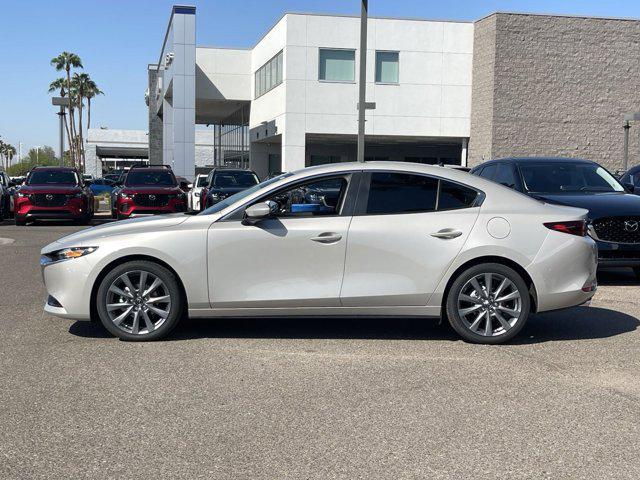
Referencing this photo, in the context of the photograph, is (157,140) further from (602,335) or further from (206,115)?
(602,335)

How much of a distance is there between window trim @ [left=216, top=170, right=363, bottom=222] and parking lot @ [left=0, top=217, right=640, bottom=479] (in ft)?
3.76

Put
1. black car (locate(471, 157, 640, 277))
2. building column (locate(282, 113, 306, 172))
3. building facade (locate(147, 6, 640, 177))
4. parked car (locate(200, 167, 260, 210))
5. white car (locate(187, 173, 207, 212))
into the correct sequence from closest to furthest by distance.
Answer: black car (locate(471, 157, 640, 277)) < parked car (locate(200, 167, 260, 210)) < white car (locate(187, 173, 207, 212)) < building facade (locate(147, 6, 640, 177)) < building column (locate(282, 113, 306, 172))

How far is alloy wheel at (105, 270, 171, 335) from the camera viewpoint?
6438 mm

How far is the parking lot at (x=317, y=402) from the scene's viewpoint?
3922mm

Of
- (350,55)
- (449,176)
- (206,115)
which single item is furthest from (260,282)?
(206,115)

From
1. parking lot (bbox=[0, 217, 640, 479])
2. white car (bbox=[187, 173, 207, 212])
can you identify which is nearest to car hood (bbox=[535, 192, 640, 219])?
parking lot (bbox=[0, 217, 640, 479])

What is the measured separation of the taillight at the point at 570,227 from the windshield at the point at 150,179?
1558 centimetres

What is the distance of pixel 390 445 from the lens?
4156 mm

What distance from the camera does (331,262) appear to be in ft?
21.0

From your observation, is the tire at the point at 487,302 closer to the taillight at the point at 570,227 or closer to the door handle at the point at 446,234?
the door handle at the point at 446,234

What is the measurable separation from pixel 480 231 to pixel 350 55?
31.3 m

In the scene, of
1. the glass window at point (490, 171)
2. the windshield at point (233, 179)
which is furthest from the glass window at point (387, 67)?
the glass window at point (490, 171)

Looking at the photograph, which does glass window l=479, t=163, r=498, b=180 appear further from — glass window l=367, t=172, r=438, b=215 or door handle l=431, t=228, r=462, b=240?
door handle l=431, t=228, r=462, b=240

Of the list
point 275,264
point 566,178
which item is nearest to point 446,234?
point 275,264
